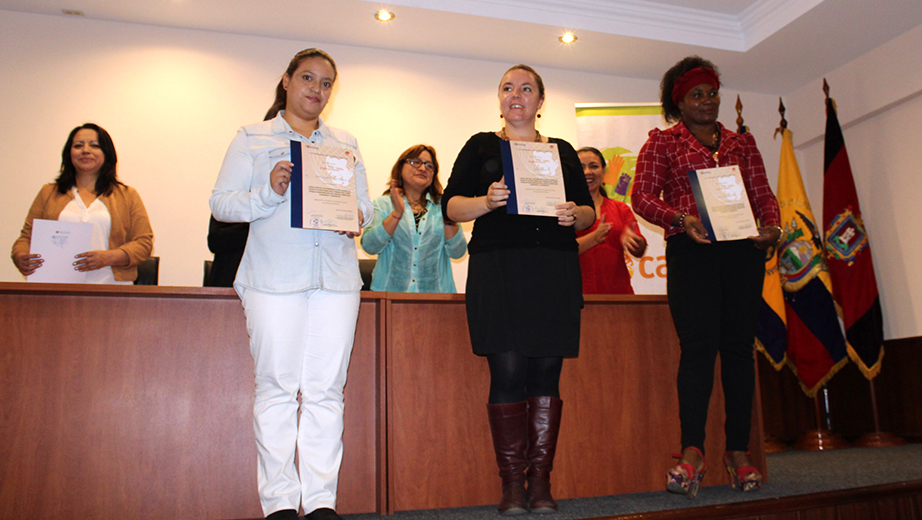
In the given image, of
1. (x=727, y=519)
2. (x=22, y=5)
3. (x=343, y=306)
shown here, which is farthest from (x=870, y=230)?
(x=22, y=5)

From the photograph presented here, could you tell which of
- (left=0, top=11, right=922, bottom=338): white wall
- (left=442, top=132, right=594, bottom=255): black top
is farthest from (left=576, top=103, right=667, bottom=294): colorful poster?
(left=442, top=132, right=594, bottom=255): black top

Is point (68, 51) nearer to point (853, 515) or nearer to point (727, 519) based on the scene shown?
point (727, 519)

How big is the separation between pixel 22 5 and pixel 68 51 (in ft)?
1.18

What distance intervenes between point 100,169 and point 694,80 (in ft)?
8.37

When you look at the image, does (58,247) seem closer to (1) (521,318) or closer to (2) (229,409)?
(2) (229,409)

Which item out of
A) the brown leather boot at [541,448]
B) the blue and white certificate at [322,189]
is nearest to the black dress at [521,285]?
the brown leather boot at [541,448]

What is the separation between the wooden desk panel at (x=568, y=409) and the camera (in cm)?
228

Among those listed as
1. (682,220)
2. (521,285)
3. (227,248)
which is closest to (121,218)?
(227,248)

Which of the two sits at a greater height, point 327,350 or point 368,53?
point 368,53

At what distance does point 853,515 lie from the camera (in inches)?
86.6

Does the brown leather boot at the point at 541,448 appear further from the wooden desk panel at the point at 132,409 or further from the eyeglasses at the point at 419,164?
the eyeglasses at the point at 419,164

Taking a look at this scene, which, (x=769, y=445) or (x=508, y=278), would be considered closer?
(x=508, y=278)

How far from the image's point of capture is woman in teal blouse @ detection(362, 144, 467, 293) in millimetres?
3010

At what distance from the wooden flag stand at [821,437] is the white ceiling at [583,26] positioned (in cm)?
242
